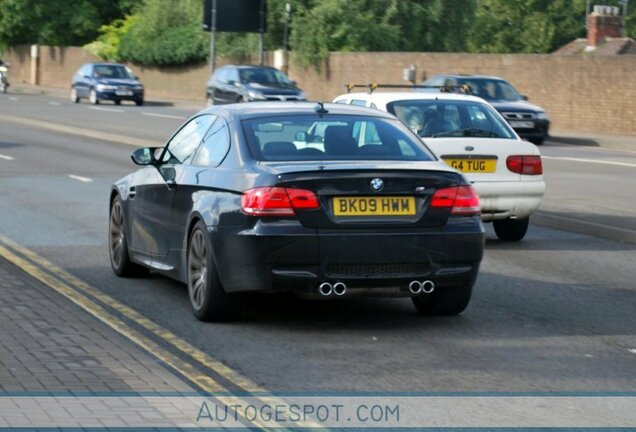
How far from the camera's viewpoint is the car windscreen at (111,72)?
5781cm

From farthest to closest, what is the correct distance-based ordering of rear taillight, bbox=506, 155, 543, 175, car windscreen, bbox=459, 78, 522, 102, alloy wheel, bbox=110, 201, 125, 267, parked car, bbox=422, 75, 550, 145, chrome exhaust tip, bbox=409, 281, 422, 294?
car windscreen, bbox=459, 78, 522, 102, parked car, bbox=422, 75, 550, 145, rear taillight, bbox=506, 155, 543, 175, alloy wheel, bbox=110, 201, 125, 267, chrome exhaust tip, bbox=409, 281, 422, 294

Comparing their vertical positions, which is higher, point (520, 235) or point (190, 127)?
point (190, 127)

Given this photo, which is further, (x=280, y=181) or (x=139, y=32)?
(x=139, y=32)

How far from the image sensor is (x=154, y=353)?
8.33 meters

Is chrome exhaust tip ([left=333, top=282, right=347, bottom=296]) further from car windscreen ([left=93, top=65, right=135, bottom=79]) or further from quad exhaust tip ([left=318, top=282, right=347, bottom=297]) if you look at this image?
car windscreen ([left=93, top=65, right=135, bottom=79])

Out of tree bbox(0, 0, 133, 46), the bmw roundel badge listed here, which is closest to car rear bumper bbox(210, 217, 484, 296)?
the bmw roundel badge

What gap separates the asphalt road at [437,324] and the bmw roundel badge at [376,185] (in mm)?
893

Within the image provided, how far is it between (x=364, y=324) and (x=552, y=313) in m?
1.37

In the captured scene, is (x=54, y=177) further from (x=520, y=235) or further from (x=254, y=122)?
(x=254, y=122)

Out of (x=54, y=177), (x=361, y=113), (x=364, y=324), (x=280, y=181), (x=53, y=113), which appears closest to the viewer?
(x=280, y=181)

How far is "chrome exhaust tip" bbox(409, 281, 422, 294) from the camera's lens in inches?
365

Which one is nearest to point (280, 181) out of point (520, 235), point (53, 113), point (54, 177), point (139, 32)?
point (520, 235)

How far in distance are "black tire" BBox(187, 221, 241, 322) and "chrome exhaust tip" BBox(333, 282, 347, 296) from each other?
722 mm

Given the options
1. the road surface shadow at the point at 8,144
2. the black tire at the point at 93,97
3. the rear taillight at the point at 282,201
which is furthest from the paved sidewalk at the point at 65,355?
the black tire at the point at 93,97
